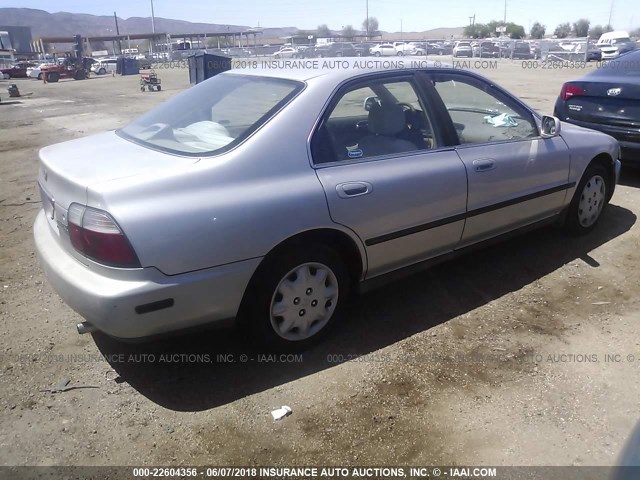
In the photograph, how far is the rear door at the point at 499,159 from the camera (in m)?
3.61

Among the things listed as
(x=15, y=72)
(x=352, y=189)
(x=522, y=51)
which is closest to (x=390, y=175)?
(x=352, y=189)

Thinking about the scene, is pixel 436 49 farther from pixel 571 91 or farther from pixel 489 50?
pixel 571 91

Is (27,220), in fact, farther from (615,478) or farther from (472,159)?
(615,478)

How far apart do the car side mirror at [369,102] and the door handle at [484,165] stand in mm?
779

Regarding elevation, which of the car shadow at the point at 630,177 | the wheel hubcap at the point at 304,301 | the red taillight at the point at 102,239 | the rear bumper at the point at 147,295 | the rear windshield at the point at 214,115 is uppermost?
the rear windshield at the point at 214,115

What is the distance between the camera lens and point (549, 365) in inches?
119

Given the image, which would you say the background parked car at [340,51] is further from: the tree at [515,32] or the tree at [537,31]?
the tree at [537,31]

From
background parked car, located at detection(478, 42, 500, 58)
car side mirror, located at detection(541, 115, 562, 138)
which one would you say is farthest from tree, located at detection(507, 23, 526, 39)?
car side mirror, located at detection(541, 115, 562, 138)

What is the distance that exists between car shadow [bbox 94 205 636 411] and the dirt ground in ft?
0.04

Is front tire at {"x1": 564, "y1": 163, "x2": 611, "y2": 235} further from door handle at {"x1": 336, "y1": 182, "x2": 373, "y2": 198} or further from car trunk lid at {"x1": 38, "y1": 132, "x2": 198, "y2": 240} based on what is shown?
car trunk lid at {"x1": 38, "y1": 132, "x2": 198, "y2": 240}

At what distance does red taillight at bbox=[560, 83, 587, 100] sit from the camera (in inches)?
245

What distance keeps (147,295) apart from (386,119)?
196cm

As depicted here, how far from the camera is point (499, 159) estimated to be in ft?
12.1

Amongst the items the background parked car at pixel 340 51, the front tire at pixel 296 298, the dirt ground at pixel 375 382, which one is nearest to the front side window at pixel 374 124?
the front tire at pixel 296 298
